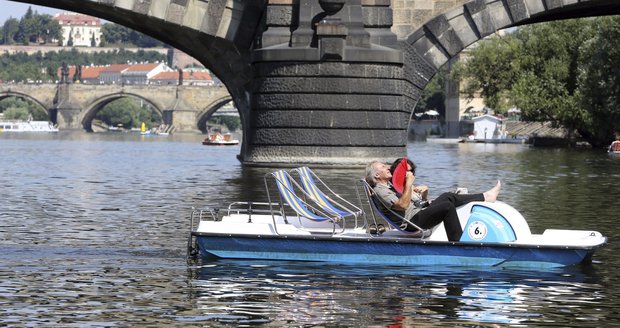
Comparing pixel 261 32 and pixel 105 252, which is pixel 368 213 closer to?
pixel 105 252

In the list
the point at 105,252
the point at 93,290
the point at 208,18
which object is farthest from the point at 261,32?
the point at 93,290

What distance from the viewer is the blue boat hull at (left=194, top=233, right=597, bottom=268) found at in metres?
19.1

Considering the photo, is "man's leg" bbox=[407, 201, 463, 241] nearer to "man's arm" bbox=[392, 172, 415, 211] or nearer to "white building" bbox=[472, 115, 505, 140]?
"man's arm" bbox=[392, 172, 415, 211]

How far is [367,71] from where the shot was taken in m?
42.3

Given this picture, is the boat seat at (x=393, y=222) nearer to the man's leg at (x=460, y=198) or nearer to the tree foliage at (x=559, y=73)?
the man's leg at (x=460, y=198)

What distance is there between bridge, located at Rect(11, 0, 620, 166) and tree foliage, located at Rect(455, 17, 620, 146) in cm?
3053

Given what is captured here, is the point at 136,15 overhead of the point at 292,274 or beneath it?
overhead

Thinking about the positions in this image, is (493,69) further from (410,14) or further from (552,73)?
(410,14)

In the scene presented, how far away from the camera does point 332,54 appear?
1640 inches

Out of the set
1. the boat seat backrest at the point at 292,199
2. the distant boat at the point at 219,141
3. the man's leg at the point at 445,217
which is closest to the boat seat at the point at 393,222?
the man's leg at the point at 445,217

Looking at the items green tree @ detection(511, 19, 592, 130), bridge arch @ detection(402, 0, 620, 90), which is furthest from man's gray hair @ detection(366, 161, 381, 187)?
green tree @ detection(511, 19, 592, 130)

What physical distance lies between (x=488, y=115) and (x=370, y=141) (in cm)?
9596

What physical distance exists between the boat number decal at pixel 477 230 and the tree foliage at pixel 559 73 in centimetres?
5666

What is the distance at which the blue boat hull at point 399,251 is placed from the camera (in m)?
19.1
